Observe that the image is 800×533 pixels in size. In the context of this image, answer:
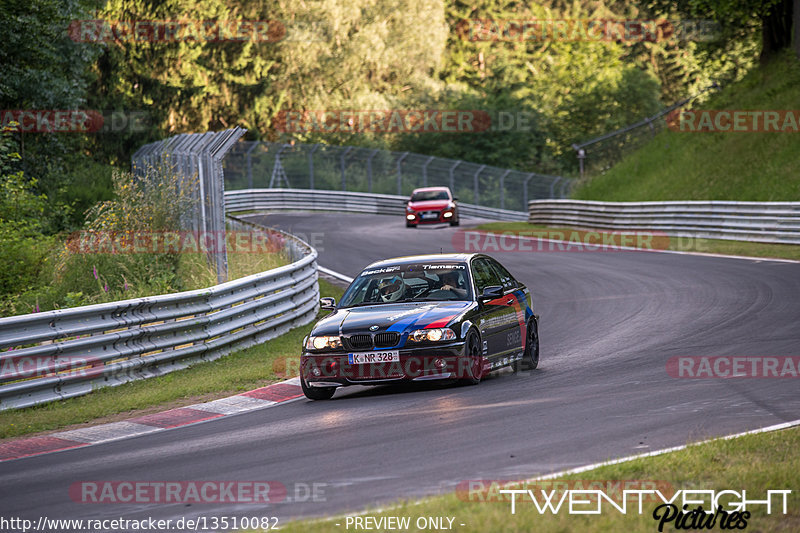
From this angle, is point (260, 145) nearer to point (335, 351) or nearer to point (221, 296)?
point (221, 296)

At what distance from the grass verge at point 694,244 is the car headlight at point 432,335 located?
1429 centimetres

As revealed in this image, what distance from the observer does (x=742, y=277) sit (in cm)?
1973

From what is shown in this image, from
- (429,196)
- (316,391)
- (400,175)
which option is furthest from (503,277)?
(400,175)

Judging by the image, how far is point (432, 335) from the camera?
34.7 feet

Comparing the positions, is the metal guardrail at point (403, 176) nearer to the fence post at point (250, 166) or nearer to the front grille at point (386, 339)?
the fence post at point (250, 166)

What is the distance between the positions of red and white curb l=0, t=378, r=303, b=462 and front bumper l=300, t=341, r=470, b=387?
0.83 meters

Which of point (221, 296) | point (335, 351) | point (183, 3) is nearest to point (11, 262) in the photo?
point (221, 296)

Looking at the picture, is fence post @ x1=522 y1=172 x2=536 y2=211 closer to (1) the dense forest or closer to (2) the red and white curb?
(1) the dense forest

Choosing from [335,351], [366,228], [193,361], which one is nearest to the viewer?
[335,351]

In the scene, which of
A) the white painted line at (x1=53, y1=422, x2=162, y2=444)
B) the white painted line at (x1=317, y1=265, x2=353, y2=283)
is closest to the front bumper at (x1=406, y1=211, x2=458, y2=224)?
the white painted line at (x1=317, y1=265, x2=353, y2=283)

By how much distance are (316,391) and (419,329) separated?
1282mm

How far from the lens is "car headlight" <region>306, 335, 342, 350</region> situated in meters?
10.7

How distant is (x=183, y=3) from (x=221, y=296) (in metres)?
40.0

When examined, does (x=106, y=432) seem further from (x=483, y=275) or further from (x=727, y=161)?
(x=727, y=161)
